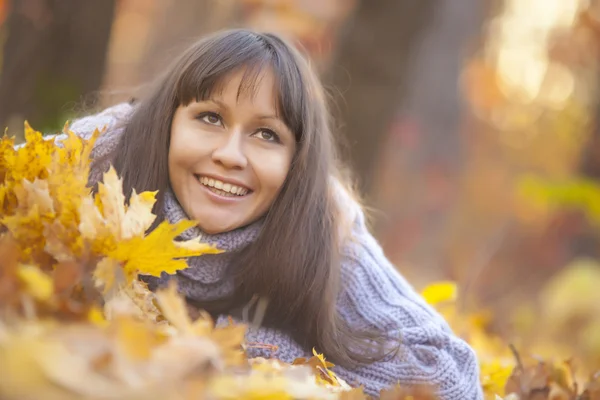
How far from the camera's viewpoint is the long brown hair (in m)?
2.03

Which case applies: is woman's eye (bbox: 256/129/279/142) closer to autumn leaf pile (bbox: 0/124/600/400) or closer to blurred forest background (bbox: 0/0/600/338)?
autumn leaf pile (bbox: 0/124/600/400)

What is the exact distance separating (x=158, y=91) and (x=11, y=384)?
145cm

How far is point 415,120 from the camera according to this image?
44.5ft

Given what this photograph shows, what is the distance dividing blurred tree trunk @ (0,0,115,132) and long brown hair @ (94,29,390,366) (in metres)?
1.65

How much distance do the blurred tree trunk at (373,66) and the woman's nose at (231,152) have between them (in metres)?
2.89

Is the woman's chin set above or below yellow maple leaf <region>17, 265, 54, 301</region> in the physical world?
below

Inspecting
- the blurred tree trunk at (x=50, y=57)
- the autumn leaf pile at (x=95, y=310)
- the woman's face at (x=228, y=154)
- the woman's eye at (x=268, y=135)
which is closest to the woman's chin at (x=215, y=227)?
the woman's face at (x=228, y=154)

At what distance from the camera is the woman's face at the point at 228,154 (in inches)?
76.8

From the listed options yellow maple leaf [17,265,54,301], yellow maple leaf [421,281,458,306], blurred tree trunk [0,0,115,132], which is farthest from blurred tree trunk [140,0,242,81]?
yellow maple leaf [17,265,54,301]

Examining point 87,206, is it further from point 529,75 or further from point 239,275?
point 529,75

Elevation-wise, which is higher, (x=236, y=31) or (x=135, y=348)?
(x=236, y=31)

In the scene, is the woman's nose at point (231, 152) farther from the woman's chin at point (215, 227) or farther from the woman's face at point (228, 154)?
the woman's chin at point (215, 227)

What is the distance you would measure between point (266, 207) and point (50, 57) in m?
2.13

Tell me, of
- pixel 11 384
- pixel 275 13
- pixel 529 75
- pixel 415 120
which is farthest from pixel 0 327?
pixel 529 75
